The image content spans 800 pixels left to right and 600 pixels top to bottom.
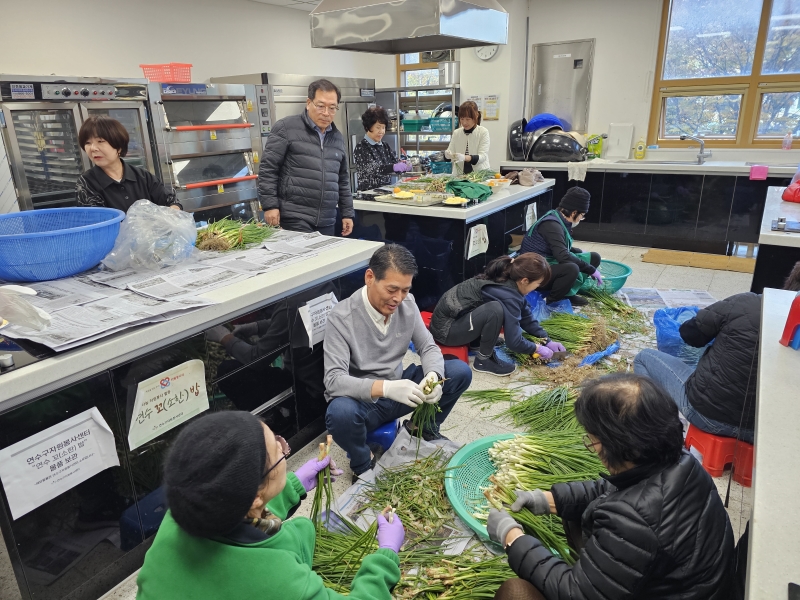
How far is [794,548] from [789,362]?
32.7 inches

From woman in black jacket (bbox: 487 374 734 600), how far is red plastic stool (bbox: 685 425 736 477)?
1165 mm

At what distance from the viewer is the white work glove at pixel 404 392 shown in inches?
82.1

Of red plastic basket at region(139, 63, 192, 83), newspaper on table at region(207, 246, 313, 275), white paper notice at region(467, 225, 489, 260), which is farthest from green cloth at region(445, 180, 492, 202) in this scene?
red plastic basket at region(139, 63, 192, 83)

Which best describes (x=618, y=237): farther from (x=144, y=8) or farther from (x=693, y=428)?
(x=144, y=8)

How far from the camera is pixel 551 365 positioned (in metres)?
3.38

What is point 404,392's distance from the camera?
2.09m

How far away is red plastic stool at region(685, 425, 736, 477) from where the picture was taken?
2.24 meters

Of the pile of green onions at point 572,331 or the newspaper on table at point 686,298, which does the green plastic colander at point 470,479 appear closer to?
the pile of green onions at point 572,331

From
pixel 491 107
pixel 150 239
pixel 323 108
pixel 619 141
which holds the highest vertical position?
pixel 491 107

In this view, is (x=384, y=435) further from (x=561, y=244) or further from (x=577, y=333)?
(x=561, y=244)

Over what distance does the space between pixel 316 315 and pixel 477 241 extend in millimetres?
1883

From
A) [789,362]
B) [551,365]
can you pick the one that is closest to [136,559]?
[789,362]

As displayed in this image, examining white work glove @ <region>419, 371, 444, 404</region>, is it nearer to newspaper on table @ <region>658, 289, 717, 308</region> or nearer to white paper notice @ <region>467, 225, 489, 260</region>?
white paper notice @ <region>467, 225, 489, 260</region>

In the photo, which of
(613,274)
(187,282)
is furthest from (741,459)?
(613,274)
